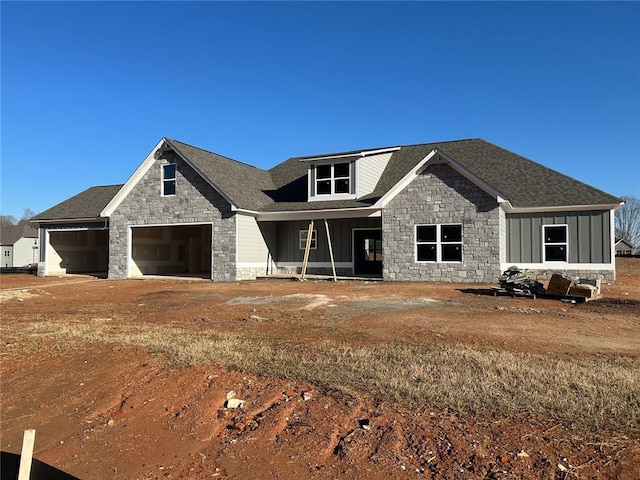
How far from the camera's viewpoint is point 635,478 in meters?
3.43

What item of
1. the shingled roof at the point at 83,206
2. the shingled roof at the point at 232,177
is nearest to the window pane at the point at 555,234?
the shingled roof at the point at 232,177

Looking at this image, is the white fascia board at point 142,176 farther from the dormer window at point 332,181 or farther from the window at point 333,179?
the window at point 333,179

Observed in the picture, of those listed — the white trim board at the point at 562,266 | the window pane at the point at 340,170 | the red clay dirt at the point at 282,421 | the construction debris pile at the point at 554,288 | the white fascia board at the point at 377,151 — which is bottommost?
the red clay dirt at the point at 282,421

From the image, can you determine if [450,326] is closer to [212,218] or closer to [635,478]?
[635,478]

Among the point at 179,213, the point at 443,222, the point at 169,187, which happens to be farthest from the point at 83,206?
the point at 443,222

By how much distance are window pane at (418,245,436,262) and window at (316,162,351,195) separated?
4.58 metres

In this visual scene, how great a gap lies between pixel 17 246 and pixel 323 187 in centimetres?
5966

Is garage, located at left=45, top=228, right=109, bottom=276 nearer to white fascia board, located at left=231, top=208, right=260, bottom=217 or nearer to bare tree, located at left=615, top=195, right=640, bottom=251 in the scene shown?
white fascia board, located at left=231, top=208, right=260, bottom=217

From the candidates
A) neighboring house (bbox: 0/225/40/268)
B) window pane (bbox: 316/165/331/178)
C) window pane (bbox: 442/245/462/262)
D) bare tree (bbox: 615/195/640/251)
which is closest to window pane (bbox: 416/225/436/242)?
window pane (bbox: 442/245/462/262)

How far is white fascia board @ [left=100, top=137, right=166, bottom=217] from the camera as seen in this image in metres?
23.1

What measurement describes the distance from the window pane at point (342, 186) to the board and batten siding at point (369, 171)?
0.67 metres

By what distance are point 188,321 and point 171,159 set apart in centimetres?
1470

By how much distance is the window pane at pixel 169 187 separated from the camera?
75.8 feet

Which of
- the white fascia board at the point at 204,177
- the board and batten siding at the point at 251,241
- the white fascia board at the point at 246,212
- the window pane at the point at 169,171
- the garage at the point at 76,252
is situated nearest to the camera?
the white fascia board at the point at 246,212
